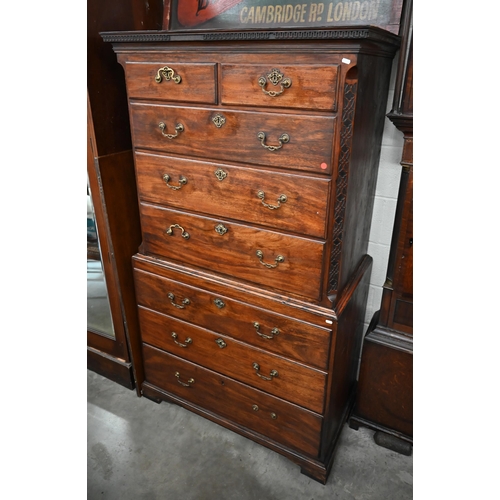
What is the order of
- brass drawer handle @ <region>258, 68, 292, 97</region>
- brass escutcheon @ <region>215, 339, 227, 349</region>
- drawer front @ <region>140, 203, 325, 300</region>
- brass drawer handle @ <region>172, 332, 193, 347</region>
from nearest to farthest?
brass drawer handle @ <region>258, 68, 292, 97</region>
drawer front @ <region>140, 203, 325, 300</region>
brass escutcheon @ <region>215, 339, 227, 349</region>
brass drawer handle @ <region>172, 332, 193, 347</region>

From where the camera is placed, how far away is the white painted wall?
165 cm

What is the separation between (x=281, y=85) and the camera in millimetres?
1218

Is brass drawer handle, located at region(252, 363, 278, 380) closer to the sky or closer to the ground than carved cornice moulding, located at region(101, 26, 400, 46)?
closer to the ground

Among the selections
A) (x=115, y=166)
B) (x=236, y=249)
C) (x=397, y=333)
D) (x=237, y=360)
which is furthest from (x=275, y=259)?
(x=115, y=166)

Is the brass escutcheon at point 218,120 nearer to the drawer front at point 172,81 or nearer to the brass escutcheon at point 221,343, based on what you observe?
the drawer front at point 172,81

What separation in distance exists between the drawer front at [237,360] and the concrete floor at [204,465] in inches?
15.3

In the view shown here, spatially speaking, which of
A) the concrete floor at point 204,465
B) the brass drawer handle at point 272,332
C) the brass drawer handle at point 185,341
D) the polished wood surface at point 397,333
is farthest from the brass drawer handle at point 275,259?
the concrete floor at point 204,465

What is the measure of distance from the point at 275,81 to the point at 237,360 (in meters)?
1.11

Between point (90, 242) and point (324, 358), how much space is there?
1179mm

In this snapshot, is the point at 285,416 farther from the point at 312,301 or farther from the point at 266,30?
the point at 266,30

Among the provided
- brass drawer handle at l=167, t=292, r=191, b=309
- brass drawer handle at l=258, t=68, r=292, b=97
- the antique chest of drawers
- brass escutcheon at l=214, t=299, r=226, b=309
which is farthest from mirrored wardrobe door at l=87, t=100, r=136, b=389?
brass drawer handle at l=258, t=68, r=292, b=97

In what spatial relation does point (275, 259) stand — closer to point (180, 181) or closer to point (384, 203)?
point (180, 181)

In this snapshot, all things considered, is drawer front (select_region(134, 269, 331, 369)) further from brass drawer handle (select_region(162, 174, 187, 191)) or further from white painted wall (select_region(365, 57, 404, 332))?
white painted wall (select_region(365, 57, 404, 332))

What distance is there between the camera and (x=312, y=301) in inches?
58.2
